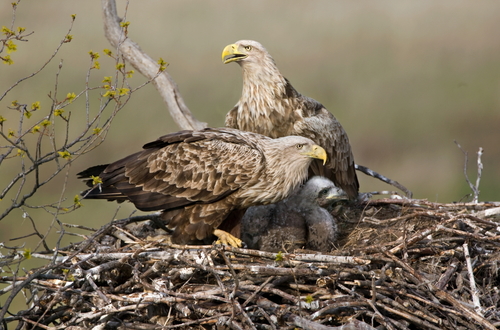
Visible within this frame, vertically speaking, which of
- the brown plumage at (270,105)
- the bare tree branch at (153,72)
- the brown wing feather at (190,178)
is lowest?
the brown wing feather at (190,178)

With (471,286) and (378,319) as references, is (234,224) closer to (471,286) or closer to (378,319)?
(378,319)

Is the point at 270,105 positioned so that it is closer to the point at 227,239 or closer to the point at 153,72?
the point at 227,239

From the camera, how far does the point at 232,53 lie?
234 inches

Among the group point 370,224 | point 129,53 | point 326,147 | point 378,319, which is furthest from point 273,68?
point 378,319

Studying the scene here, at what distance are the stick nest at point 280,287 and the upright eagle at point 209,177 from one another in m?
0.45

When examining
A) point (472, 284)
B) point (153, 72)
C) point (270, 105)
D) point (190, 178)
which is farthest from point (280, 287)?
point (153, 72)

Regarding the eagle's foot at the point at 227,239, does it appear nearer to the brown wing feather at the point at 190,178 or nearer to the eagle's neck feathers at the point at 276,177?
the brown wing feather at the point at 190,178

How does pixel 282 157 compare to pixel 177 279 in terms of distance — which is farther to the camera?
pixel 282 157

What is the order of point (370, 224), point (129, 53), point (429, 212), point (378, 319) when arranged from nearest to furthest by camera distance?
point (378, 319) → point (429, 212) → point (370, 224) → point (129, 53)

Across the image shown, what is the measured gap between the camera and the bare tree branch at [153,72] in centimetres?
734

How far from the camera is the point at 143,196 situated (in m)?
5.22

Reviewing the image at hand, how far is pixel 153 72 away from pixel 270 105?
6.38 feet

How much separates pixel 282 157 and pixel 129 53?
3213 millimetres

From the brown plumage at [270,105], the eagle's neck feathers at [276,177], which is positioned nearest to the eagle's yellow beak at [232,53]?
the brown plumage at [270,105]
